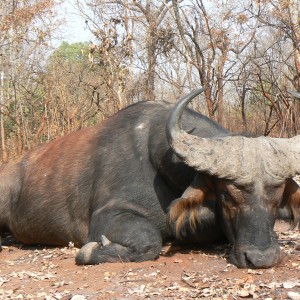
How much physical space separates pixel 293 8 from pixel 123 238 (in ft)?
45.2

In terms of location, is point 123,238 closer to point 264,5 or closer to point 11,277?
point 11,277

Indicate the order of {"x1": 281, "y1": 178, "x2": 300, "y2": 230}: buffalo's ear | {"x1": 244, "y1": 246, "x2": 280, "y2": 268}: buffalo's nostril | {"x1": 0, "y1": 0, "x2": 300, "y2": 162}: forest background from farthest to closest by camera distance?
{"x1": 0, "y1": 0, "x2": 300, "y2": 162}: forest background < {"x1": 281, "y1": 178, "x2": 300, "y2": 230}: buffalo's ear < {"x1": 244, "y1": 246, "x2": 280, "y2": 268}: buffalo's nostril

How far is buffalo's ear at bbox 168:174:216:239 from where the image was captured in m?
5.42

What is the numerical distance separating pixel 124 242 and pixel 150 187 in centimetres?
77

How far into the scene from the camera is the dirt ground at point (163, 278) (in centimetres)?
434

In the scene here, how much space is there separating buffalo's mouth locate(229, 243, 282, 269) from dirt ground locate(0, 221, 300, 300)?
6 cm

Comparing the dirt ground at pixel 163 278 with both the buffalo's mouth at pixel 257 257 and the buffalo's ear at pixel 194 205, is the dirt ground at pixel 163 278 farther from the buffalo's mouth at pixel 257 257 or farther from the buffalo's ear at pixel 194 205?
the buffalo's ear at pixel 194 205

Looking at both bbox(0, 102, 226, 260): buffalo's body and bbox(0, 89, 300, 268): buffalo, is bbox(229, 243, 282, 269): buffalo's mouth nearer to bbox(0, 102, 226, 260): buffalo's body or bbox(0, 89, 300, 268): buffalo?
bbox(0, 89, 300, 268): buffalo

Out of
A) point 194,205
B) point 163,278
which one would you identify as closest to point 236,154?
point 194,205

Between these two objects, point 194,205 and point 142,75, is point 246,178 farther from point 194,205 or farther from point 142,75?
point 142,75

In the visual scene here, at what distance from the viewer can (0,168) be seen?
8.13 m

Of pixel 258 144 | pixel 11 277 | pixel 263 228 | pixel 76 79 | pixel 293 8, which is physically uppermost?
pixel 293 8

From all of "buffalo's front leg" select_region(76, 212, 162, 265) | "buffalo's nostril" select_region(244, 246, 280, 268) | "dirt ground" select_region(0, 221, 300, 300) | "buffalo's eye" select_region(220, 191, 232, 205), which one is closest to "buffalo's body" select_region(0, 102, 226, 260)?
"buffalo's front leg" select_region(76, 212, 162, 265)

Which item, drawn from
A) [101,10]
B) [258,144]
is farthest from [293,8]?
[258,144]
